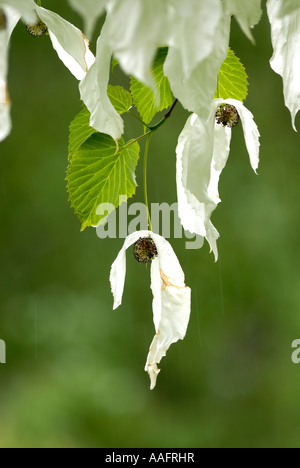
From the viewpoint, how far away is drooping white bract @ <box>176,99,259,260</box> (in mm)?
200

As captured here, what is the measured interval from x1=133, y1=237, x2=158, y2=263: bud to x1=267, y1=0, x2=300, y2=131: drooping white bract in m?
0.08

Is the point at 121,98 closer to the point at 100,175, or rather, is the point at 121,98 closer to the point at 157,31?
the point at 100,175

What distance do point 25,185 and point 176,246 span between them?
651 mm

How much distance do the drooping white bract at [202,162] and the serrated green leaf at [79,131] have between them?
4 centimetres

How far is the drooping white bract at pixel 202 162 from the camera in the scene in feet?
0.66

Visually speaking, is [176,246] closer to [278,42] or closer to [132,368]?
[132,368]

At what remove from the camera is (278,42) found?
229 millimetres

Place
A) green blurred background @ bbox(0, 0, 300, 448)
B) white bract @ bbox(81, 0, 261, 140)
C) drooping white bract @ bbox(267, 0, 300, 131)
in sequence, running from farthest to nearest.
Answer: green blurred background @ bbox(0, 0, 300, 448) < drooping white bract @ bbox(267, 0, 300, 131) < white bract @ bbox(81, 0, 261, 140)

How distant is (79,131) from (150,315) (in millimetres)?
2408

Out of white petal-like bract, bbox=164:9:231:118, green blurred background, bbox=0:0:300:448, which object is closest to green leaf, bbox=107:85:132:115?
white petal-like bract, bbox=164:9:231:118

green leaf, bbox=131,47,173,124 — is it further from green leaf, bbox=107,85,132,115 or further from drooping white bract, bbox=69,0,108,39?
drooping white bract, bbox=69,0,108,39

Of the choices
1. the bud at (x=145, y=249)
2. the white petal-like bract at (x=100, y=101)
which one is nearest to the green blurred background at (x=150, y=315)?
the bud at (x=145, y=249)
